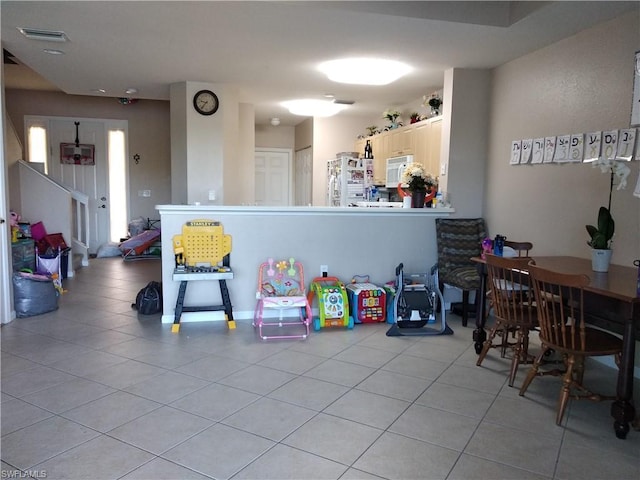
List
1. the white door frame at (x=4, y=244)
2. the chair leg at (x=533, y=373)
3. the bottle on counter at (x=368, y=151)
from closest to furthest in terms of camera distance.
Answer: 1. the chair leg at (x=533, y=373)
2. the white door frame at (x=4, y=244)
3. the bottle on counter at (x=368, y=151)

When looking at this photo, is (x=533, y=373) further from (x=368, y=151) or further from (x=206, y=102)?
(x=368, y=151)

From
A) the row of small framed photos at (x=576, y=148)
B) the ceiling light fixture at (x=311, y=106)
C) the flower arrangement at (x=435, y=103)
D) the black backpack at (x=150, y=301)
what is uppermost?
the ceiling light fixture at (x=311, y=106)

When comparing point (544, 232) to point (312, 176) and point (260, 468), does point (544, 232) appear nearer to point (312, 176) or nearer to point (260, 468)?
point (260, 468)

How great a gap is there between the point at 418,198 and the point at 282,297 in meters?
1.85

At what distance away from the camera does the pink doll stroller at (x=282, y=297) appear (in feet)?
13.3

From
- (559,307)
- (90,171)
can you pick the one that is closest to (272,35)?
(559,307)

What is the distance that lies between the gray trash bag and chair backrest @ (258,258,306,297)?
2169mm

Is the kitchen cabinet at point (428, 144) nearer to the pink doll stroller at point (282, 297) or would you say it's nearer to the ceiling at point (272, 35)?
the ceiling at point (272, 35)

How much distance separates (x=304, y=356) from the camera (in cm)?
351

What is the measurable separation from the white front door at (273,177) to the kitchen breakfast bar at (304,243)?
182 inches

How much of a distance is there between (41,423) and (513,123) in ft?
14.8

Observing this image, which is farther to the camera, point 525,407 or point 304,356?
point 304,356

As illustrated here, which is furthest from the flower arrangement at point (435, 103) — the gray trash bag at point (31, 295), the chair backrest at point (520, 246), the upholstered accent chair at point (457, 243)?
the gray trash bag at point (31, 295)


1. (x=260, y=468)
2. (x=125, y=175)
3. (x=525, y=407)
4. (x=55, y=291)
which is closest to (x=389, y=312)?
(x=525, y=407)
